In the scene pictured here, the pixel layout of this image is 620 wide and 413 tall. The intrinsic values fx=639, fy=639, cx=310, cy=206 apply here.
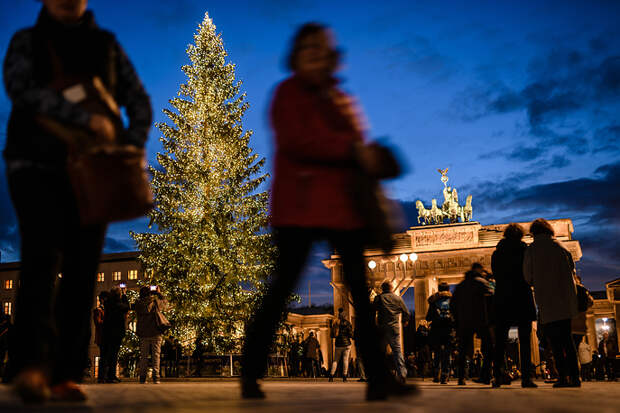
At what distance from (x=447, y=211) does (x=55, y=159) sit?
4170 cm

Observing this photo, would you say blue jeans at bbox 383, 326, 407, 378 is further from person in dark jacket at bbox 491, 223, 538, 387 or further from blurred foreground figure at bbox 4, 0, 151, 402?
blurred foreground figure at bbox 4, 0, 151, 402

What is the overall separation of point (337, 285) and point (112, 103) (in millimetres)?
38856

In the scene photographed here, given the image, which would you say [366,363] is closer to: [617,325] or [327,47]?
[327,47]

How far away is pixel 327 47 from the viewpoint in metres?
Answer: 3.81

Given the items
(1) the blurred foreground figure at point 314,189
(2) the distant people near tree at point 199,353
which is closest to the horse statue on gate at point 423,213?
(2) the distant people near tree at point 199,353

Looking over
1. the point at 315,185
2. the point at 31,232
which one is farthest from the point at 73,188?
the point at 315,185

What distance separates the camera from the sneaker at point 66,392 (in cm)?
338

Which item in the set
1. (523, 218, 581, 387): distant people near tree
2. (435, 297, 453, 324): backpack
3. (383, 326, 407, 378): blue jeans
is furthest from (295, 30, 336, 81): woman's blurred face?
(435, 297, 453, 324): backpack

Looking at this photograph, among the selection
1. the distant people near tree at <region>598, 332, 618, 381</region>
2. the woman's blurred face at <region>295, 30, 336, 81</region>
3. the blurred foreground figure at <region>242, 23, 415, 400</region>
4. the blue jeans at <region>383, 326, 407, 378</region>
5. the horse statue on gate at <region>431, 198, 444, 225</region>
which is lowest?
the distant people near tree at <region>598, 332, 618, 381</region>

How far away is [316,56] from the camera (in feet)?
12.4

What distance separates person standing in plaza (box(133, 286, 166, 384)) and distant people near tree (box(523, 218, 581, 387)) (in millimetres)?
8183

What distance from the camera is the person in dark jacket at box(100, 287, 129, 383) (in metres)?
13.1

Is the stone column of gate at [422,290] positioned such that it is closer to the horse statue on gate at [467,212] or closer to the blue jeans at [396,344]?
the horse statue on gate at [467,212]

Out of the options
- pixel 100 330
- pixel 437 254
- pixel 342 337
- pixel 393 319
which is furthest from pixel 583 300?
pixel 437 254
